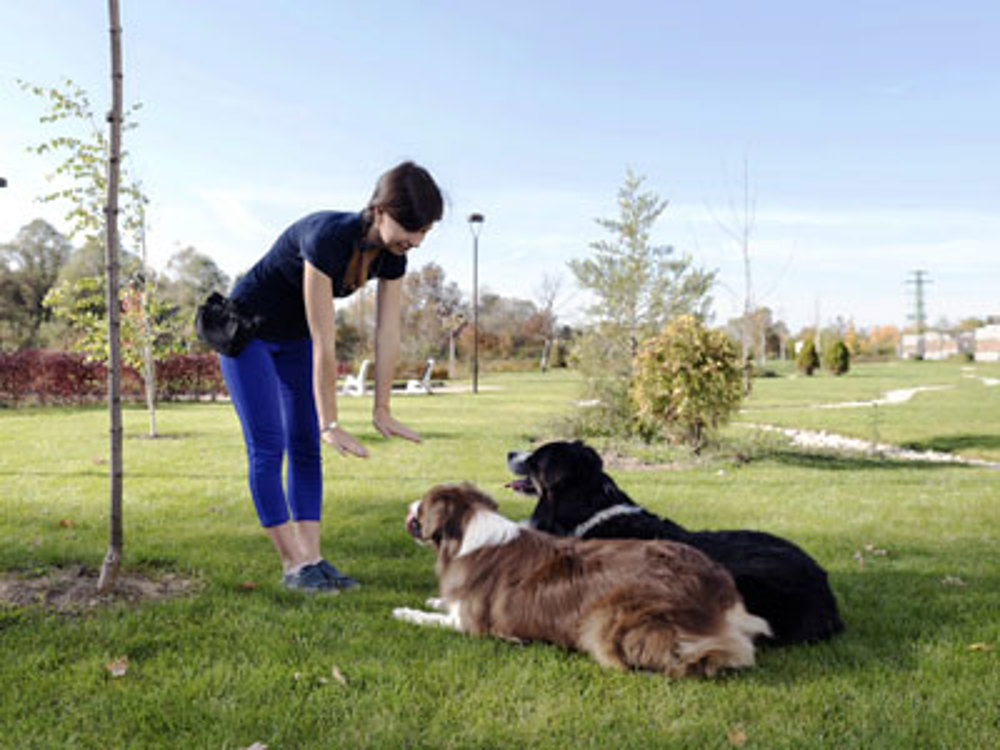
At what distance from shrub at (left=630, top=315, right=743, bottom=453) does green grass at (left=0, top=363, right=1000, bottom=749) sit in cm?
275

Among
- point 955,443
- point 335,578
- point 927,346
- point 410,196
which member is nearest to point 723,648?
point 335,578

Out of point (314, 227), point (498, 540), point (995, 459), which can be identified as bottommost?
point (995, 459)

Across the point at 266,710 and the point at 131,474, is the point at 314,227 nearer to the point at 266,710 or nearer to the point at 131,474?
the point at 266,710

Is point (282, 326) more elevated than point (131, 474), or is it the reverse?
point (282, 326)

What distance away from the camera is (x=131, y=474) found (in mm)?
8000

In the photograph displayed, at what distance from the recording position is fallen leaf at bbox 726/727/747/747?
2338 millimetres

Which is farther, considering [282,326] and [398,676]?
[282,326]

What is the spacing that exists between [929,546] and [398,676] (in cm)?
421

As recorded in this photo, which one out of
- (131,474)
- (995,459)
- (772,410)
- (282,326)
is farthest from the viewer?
(772,410)

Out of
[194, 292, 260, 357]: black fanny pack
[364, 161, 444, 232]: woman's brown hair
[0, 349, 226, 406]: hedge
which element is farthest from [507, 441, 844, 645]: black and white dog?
[0, 349, 226, 406]: hedge

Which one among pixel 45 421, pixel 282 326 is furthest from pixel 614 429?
pixel 45 421

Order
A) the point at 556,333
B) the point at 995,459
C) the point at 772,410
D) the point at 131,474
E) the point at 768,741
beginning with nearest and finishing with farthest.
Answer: the point at 768,741 → the point at 131,474 → the point at 995,459 → the point at 772,410 → the point at 556,333

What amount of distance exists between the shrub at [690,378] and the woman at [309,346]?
6316 millimetres

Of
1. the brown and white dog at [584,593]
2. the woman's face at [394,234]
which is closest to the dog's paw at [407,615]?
the brown and white dog at [584,593]
